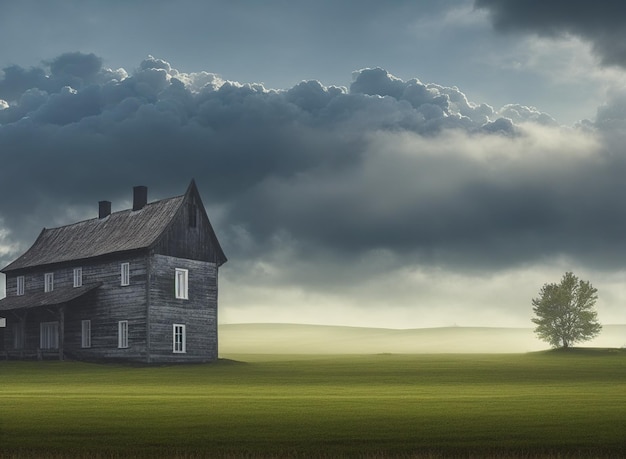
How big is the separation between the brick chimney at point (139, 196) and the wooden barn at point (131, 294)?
0.08 metres

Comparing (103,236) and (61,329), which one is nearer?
(61,329)

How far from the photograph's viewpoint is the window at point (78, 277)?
72.3m

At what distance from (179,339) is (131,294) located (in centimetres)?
492

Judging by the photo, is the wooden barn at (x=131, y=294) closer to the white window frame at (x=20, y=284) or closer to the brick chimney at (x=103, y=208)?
the brick chimney at (x=103, y=208)

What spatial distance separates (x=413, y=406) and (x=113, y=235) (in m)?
45.3

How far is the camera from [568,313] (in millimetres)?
98812

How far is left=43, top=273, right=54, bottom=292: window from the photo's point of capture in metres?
76.1

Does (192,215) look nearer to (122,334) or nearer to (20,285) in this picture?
(122,334)

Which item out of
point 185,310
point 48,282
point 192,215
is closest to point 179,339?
point 185,310

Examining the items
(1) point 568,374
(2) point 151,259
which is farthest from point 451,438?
(2) point 151,259

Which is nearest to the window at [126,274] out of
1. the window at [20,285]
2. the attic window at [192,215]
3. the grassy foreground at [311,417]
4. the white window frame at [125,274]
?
the white window frame at [125,274]

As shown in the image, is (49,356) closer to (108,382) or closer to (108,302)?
(108,302)

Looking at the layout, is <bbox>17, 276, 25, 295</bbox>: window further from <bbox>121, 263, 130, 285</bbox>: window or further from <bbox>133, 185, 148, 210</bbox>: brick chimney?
<bbox>121, 263, 130, 285</bbox>: window

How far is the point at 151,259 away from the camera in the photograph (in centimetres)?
6681
